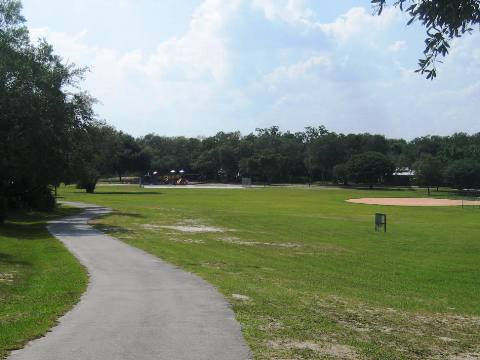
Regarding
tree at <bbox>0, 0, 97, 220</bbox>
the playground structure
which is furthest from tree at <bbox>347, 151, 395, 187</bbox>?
tree at <bbox>0, 0, 97, 220</bbox>

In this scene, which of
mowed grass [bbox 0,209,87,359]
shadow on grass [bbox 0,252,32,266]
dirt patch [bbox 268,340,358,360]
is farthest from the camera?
shadow on grass [bbox 0,252,32,266]

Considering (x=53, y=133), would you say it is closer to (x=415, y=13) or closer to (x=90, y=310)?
(x=90, y=310)

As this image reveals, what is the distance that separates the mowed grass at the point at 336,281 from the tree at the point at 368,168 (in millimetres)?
92060

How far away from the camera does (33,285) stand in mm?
14086

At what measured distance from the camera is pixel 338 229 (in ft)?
114

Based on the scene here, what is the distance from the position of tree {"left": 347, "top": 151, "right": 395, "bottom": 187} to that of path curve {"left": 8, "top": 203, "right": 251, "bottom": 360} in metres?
116

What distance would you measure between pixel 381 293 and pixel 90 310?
25.7 feet

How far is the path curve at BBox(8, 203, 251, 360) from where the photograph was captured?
7215 millimetres

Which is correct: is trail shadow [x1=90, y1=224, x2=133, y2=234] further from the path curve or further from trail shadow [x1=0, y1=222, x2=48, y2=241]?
the path curve

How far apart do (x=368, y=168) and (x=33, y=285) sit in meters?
119

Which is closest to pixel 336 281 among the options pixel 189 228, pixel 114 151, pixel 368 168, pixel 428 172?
pixel 189 228

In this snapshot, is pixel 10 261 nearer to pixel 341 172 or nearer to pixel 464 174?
pixel 464 174

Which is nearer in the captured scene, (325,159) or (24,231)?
(24,231)

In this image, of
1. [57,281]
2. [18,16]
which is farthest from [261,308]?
[18,16]
